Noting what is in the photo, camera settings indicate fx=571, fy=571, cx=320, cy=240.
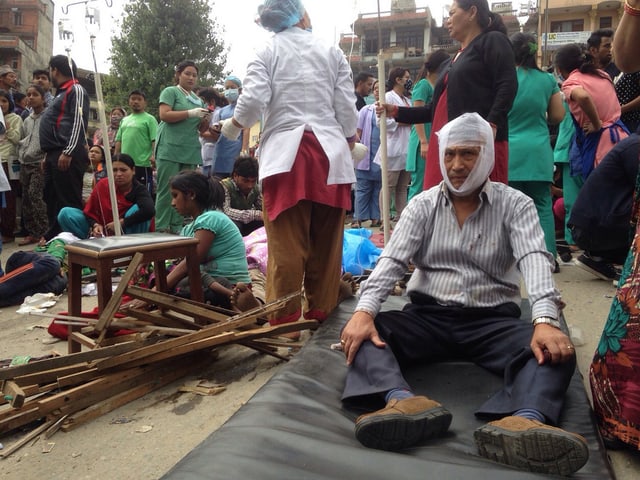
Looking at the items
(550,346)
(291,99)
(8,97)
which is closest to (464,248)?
(550,346)

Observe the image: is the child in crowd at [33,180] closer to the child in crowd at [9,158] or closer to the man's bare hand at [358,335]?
the child in crowd at [9,158]

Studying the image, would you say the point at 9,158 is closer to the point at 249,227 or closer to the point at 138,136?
the point at 138,136

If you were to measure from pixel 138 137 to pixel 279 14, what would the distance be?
461 cm

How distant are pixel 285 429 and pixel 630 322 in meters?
1.20

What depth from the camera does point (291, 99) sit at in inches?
127

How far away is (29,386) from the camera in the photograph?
240 cm

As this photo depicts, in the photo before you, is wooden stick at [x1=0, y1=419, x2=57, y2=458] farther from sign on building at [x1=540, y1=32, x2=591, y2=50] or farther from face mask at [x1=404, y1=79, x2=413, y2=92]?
sign on building at [x1=540, y1=32, x2=591, y2=50]

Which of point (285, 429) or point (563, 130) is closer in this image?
point (285, 429)

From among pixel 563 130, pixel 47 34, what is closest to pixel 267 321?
pixel 563 130

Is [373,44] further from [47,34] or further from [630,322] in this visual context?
[630,322]

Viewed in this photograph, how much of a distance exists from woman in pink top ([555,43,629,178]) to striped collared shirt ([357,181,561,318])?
99.8 inches

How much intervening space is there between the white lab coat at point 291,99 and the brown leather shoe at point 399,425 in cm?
169

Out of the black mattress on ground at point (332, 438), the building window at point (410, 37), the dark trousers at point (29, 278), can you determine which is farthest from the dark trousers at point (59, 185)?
the building window at point (410, 37)

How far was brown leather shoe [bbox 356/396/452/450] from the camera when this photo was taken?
1688mm
